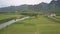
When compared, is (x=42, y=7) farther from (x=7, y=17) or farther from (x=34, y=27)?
(x=7, y=17)

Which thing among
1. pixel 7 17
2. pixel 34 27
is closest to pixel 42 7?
pixel 34 27

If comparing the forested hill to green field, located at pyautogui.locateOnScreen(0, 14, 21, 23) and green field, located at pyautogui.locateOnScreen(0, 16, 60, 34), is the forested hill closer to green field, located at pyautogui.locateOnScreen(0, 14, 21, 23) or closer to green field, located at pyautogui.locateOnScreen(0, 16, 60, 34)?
green field, located at pyautogui.locateOnScreen(0, 14, 21, 23)

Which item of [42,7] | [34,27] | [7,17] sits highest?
[42,7]

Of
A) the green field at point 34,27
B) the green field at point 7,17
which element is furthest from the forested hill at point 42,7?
the green field at point 34,27

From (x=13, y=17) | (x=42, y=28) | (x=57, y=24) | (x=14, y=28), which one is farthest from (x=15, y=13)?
(x=57, y=24)

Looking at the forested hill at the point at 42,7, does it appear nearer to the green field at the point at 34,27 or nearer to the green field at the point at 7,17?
the green field at the point at 7,17

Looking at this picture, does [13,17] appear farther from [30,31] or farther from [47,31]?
[47,31]

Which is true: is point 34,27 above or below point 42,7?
below

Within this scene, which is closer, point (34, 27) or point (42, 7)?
point (34, 27)
